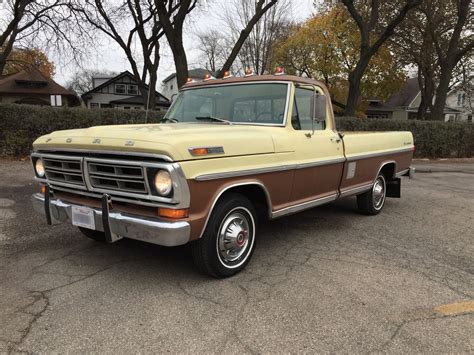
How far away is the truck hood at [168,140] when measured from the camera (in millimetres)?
3137

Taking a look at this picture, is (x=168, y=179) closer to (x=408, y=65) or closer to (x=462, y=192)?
(x=462, y=192)

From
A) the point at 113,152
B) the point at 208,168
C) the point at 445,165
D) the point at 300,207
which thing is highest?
the point at 113,152

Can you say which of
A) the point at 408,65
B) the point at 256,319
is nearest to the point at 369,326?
the point at 256,319

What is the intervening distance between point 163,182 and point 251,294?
125 centimetres

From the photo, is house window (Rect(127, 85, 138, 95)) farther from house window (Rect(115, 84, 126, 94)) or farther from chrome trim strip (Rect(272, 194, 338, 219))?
chrome trim strip (Rect(272, 194, 338, 219))

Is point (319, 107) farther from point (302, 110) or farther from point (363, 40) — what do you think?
point (363, 40)

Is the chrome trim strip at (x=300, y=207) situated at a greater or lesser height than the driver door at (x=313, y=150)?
lesser

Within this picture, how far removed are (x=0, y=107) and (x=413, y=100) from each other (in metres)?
44.5

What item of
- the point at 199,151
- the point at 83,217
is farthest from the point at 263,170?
the point at 83,217

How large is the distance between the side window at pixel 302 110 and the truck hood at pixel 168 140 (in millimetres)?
558

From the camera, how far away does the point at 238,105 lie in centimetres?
470

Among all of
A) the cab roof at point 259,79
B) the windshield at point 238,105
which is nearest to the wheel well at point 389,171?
the cab roof at point 259,79

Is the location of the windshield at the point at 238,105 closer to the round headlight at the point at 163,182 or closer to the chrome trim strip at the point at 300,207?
the chrome trim strip at the point at 300,207

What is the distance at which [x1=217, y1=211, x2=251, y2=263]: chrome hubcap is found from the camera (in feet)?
12.0
